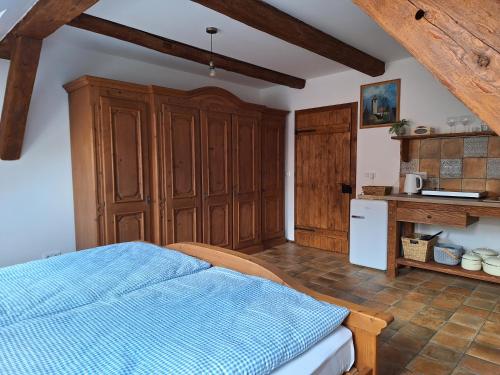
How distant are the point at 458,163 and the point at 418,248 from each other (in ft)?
3.39

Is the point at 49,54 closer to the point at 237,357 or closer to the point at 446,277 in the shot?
the point at 237,357

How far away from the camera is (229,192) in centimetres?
416

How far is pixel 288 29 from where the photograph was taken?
2.72 metres

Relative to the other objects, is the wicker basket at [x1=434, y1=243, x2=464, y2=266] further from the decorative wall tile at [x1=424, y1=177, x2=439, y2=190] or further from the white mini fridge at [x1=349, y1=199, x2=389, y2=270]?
the decorative wall tile at [x1=424, y1=177, x2=439, y2=190]

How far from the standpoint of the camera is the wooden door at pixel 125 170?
10.1ft

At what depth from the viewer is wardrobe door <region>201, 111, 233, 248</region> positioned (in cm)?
388

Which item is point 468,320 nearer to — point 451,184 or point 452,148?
point 451,184

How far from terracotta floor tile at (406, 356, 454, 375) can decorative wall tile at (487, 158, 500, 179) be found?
2.21 metres

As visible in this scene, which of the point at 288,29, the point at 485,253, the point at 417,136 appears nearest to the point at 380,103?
the point at 417,136

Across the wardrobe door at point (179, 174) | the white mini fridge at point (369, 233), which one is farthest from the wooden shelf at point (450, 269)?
the wardrobe door at point (179, 174)

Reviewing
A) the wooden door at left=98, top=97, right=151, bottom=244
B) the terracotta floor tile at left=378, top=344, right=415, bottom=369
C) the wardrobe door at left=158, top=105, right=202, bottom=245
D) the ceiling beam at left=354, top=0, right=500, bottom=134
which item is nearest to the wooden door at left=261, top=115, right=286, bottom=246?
the wardrobe door at left=158, top=105, right=202, bottom=245

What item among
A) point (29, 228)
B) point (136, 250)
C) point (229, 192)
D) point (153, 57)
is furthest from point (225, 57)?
point (29, 228)

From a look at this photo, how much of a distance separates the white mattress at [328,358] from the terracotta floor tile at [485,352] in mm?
1299

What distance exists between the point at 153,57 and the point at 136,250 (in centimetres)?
243
